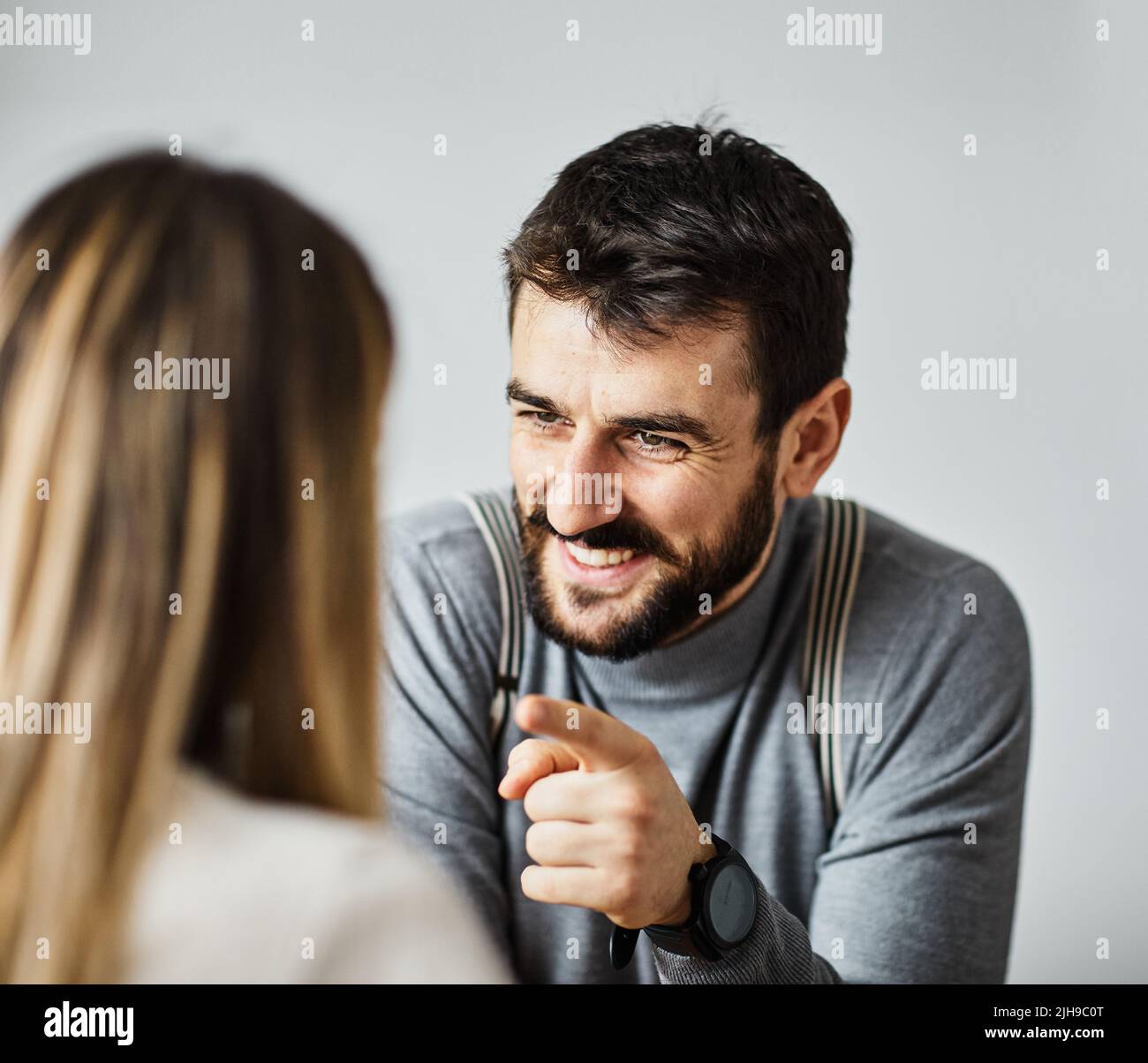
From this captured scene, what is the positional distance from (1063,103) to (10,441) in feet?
4.22

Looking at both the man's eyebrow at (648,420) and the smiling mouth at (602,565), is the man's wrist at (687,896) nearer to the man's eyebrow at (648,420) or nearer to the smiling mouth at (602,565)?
the smiling mouth at (602,565)

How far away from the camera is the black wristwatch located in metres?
1.08

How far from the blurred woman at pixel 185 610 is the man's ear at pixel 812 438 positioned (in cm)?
69

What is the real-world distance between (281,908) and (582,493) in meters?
0.63

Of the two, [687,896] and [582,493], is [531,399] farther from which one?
→ [687,896]

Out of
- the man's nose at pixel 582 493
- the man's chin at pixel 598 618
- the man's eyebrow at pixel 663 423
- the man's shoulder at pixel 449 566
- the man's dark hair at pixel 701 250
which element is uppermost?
the man's dark hair at pixel 701 250

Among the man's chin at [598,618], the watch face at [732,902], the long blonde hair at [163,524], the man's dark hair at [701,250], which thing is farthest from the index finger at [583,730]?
the man's dark hair at [701,250]

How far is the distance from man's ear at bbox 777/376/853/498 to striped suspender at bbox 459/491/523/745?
1.06ft

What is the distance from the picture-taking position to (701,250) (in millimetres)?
1181

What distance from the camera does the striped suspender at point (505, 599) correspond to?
1282mm

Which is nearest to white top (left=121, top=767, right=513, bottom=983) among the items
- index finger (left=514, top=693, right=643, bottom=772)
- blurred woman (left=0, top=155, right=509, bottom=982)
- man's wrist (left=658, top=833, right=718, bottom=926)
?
blurred woman (left=0, top=155, right=509, bottom=982)

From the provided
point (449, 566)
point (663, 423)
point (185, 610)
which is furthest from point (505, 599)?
point (185, 610)
